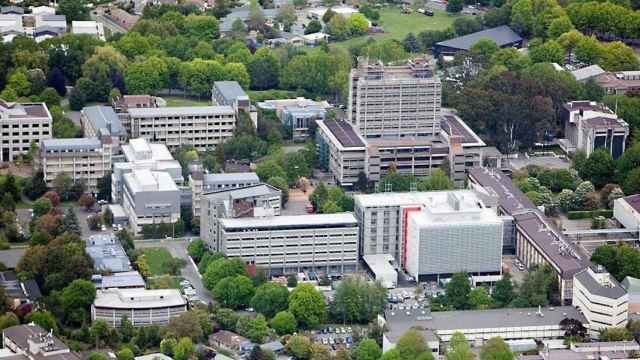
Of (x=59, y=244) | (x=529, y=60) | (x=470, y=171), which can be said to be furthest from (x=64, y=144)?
(x=529, y=60)

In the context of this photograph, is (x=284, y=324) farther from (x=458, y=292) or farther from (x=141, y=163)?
(x=141, y=163)

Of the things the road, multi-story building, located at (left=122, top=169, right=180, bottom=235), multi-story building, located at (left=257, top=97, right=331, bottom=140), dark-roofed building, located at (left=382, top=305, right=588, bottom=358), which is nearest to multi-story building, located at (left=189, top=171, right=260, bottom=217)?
multi-story building, located at (left=122, top=169, right=180, bottom=235)

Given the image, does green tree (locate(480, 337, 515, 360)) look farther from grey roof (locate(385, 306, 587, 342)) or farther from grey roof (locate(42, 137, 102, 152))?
grey roof (locate(42, 137, 102, 152))

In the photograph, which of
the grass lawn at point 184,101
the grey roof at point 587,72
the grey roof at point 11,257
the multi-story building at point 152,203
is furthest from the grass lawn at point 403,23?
the grey roof at point 11,257

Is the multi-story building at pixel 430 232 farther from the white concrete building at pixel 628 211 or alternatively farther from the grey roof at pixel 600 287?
the white concrete building at pixel 628 211

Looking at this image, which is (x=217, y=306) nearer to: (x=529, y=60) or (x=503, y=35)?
(x=529, y=60)

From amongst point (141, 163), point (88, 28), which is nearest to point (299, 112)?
point (141, 163)
